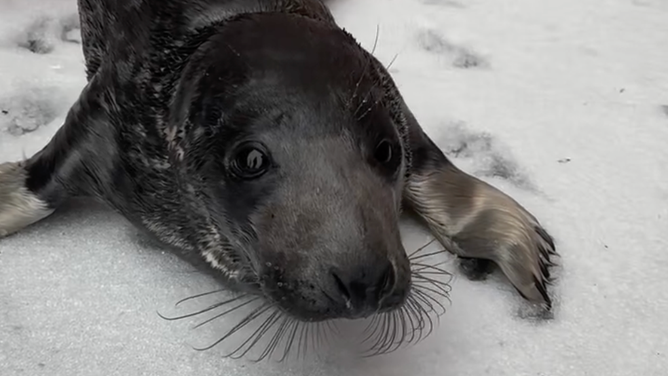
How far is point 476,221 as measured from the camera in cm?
212

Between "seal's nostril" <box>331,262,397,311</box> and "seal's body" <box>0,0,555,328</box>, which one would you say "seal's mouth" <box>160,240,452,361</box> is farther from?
"seal's nostril" <box>331,262,397,311</box>

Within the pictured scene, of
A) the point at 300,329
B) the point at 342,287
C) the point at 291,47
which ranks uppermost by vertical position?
the point at 291,47

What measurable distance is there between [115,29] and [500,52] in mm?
1224

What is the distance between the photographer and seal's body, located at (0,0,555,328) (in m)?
1.53

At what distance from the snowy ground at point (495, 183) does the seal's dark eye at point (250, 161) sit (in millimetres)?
422

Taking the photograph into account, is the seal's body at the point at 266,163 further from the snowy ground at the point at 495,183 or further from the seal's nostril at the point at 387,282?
the snowy ground at the point at 495,183

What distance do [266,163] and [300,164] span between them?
0.21 feet

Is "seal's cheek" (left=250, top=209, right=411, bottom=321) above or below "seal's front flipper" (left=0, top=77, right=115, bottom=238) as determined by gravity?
above

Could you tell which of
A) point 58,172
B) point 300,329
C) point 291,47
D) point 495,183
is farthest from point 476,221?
point 58,172

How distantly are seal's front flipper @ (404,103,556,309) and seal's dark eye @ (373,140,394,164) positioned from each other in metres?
0.48

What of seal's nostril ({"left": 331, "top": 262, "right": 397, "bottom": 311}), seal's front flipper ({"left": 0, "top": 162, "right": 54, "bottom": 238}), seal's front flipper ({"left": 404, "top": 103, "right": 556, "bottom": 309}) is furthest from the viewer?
seal's front flipper ({"left": 0, "top": 162, "right": 54, "bottom": 238})

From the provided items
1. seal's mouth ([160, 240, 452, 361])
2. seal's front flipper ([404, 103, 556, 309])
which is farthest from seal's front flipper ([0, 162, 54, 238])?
seal's front flipper ([404, 103, 556, 309])

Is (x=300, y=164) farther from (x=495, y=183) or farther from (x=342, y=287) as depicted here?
(x=495, y=183)

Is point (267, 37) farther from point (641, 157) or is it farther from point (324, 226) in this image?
point (641, 157)
